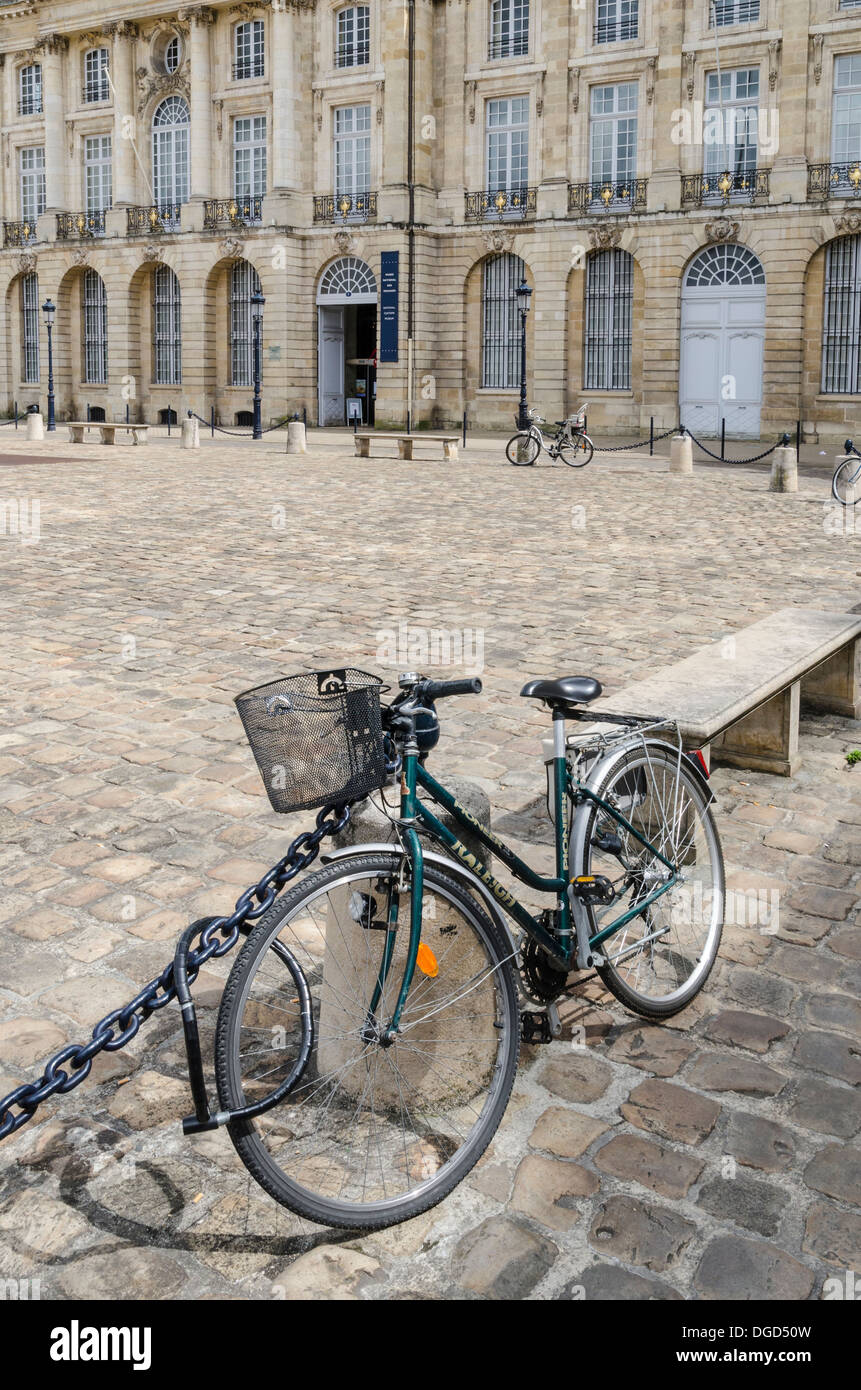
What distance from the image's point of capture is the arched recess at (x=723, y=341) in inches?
1312

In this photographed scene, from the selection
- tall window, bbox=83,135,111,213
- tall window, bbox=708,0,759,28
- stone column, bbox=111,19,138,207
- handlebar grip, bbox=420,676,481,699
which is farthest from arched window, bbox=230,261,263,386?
handlebar grip, bbox=420,676,481,699

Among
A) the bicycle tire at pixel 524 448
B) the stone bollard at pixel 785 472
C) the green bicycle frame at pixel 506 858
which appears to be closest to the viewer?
the green bicycle frame at pixel 506 858

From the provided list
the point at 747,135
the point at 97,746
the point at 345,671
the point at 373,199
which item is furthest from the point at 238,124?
the point at 345,671

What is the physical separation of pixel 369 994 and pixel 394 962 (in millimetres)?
127

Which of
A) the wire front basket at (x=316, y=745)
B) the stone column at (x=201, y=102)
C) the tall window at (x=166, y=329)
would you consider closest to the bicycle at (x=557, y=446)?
the stone column at (x=201, y=102)

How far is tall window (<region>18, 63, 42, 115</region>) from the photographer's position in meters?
46.7

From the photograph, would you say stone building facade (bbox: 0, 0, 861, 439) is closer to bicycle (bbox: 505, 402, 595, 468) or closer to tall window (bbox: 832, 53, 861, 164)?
tall window (bbox: 832, 53, 861, 164)

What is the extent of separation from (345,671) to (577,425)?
961 inches

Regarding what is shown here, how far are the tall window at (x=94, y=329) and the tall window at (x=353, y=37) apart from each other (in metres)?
11.3

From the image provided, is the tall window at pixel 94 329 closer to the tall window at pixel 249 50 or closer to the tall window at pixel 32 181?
the tall window at pixel 32 181

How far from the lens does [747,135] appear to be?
32.9 m

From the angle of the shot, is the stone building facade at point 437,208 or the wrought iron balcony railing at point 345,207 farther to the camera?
the wrought iron balcony railing at point 345,207

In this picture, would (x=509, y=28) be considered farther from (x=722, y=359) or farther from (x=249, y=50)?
(x=722, y=359)
